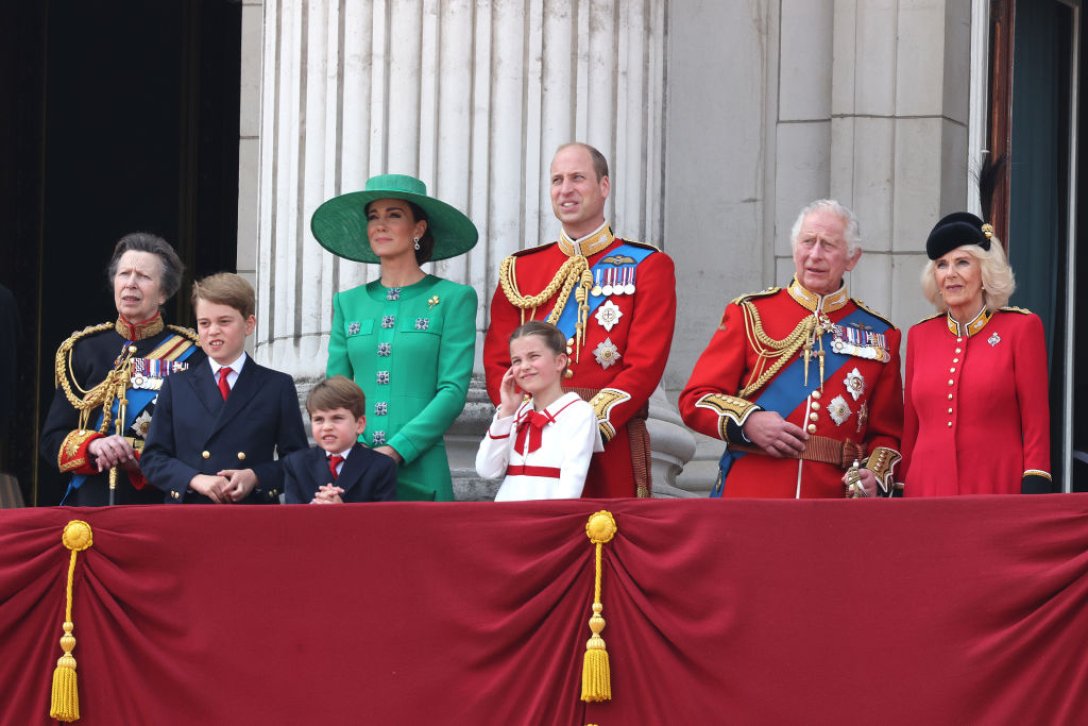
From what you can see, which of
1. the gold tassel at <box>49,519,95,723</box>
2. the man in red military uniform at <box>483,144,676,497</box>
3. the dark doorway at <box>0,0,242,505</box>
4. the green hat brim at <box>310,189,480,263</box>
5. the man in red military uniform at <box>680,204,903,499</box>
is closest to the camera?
the gold tassel at <box>49,519,95,723</box>

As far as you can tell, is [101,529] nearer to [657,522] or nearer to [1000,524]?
[657,522]

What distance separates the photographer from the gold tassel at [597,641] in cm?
628

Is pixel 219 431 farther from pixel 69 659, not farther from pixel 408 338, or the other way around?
pixel 69 659

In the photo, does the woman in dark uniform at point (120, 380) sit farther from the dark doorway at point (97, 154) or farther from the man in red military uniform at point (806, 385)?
the dark doorway at point (97, 154)

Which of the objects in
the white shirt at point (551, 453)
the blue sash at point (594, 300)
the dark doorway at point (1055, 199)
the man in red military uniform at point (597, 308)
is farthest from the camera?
the dark doorway at point (1055, 199)

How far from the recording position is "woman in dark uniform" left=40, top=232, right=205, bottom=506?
7.48m

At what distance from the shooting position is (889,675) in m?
6.18

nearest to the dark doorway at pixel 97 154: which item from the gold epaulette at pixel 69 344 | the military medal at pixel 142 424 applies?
the gold epaulette at pixel 69 344

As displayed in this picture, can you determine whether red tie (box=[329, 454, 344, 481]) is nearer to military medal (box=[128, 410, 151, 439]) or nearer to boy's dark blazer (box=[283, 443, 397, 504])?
boy's dark blazer (box=[283, 443, 397, 504])

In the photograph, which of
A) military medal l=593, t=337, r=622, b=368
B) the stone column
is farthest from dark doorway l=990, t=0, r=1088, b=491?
military medal l=593, t=337, r=622, b=368

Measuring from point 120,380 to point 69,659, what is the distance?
1.36 meters

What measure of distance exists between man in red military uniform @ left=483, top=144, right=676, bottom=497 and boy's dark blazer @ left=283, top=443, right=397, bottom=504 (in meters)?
0.58

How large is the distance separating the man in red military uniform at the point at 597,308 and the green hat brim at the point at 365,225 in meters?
0.26

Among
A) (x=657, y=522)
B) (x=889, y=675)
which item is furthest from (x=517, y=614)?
(x=889, y=675)
